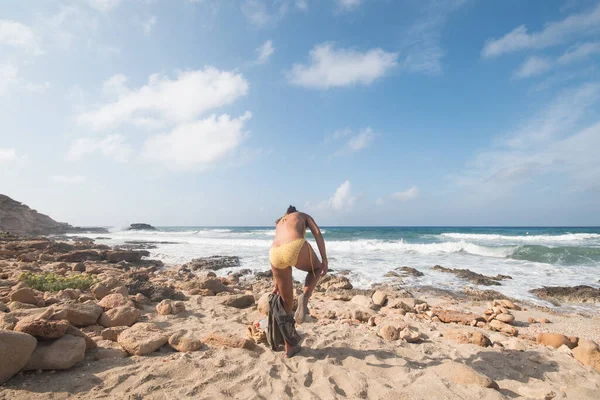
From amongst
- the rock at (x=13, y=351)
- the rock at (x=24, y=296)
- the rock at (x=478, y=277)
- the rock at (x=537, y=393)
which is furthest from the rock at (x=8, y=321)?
the rock at (x=478, y=277)

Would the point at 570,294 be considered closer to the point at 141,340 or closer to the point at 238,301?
the point at 238,301

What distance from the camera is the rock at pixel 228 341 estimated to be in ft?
11.9

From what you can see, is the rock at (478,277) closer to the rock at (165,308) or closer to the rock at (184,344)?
the rock at (165,308)

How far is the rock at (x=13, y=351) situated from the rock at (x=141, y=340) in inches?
35.0

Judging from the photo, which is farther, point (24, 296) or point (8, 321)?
point (24, 296)

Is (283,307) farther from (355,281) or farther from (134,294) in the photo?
(355,281)

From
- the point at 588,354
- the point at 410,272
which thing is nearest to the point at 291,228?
the point at 588,354

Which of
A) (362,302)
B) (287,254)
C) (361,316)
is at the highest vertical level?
(287,254)

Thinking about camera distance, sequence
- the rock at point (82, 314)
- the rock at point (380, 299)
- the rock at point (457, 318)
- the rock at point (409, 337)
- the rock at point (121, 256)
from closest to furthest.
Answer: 1. the rock at point (82, 314)
2. the rock at point (409, 337)
3. the rock at point (457, 318)
4. the rock at point (380, 299)
5. the rock at point (121, 256)

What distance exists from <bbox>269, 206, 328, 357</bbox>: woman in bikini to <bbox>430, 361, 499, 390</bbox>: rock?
164 cm

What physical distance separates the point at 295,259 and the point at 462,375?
214 centimetres

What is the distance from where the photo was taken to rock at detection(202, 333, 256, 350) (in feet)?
11.9

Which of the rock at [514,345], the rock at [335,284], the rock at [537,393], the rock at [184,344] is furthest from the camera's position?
the rock at [335,284]

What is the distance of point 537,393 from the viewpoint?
9.18 ft
